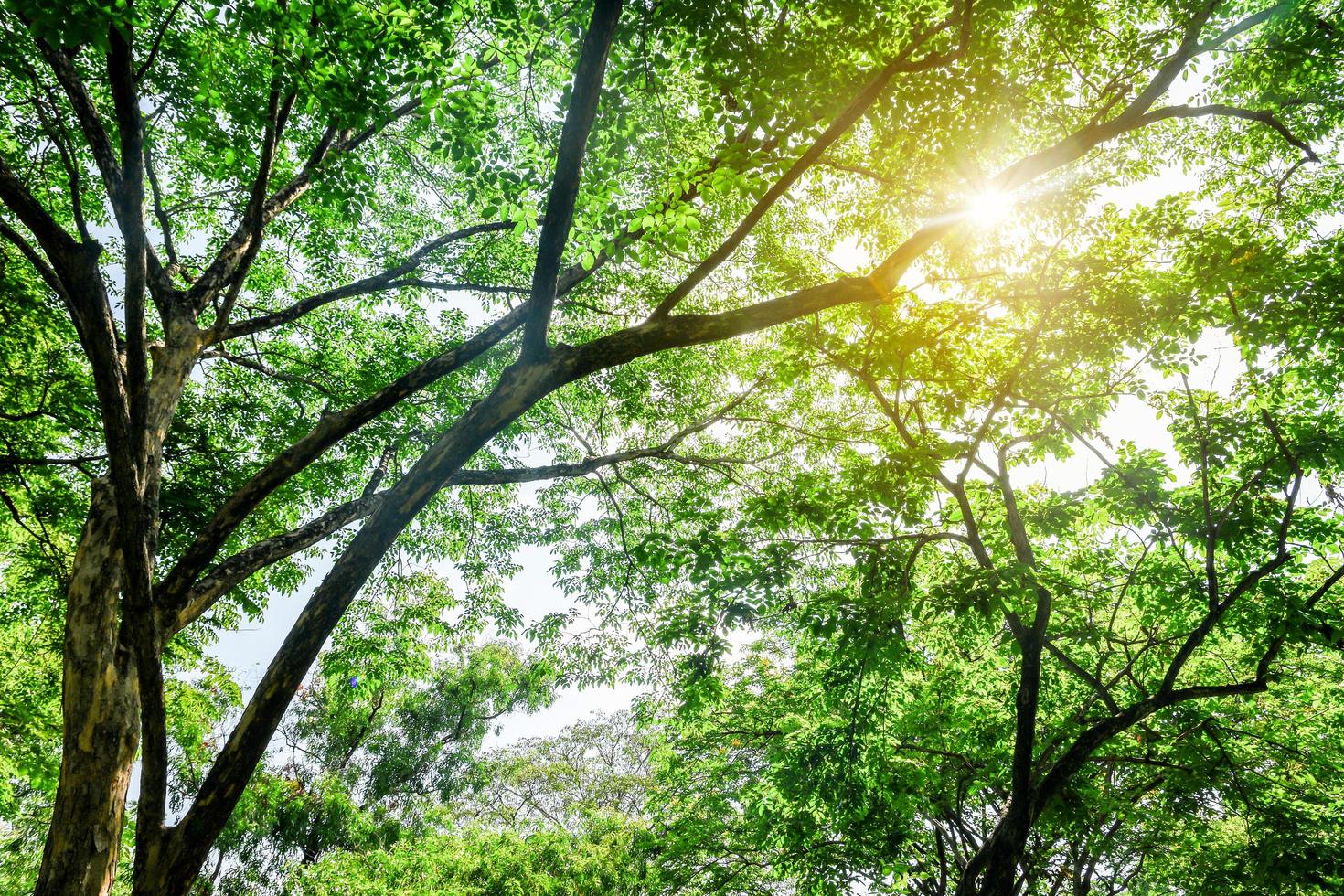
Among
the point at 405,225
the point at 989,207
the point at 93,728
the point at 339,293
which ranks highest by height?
the point at 405,225

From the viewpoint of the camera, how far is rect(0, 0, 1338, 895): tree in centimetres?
288

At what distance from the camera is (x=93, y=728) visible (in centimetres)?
352

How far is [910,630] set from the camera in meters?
7.82

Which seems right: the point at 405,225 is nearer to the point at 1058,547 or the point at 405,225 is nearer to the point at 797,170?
the point at 797,170

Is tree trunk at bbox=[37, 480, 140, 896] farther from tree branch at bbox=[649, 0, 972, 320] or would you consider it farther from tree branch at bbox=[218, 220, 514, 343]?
tree branch at bbox=[649, 0, 972, 320]

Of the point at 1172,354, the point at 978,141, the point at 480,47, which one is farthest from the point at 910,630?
the point at 480,47

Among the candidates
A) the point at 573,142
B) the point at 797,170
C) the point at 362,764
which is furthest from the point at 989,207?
the point at 362,764

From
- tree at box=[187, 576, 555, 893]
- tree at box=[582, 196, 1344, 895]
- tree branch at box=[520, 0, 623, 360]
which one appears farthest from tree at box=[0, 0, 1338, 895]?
tree at box=[187, 576, 555, 893]

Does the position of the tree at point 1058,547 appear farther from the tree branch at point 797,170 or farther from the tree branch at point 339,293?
the tree branch at point 339,293

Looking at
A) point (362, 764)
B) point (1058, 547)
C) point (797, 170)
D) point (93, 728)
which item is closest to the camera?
point (797, 170)

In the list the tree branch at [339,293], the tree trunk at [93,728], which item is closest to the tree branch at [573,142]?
the tree branch at [339,293]

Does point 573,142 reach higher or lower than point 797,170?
lower

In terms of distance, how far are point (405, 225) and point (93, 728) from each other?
20.6 feet

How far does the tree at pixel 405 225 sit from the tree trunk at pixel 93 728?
16mm
